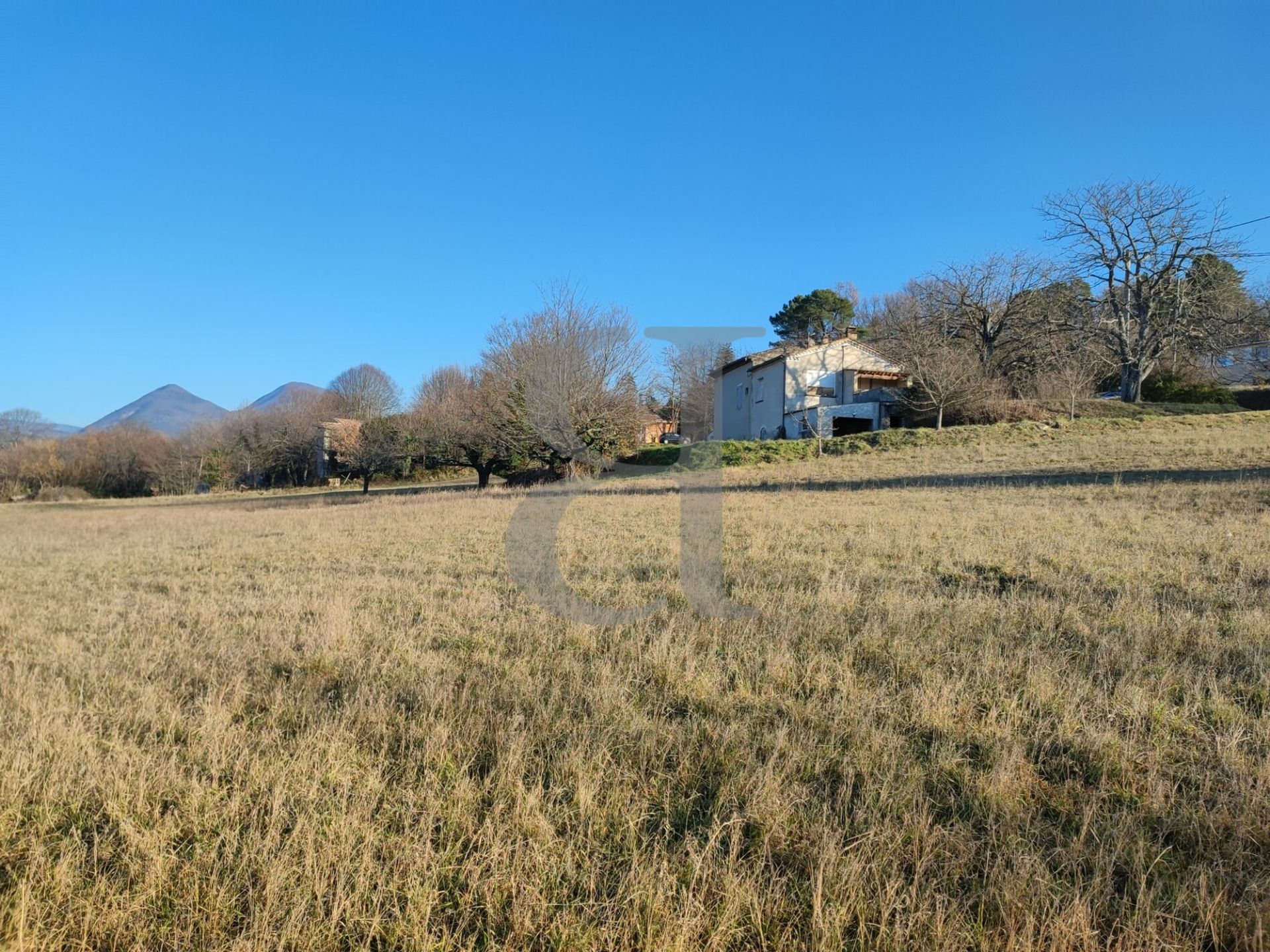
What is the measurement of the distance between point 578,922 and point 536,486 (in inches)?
964

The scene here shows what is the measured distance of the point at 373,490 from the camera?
132 feet

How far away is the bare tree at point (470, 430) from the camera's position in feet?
86.5

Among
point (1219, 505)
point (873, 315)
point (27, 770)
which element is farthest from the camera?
point (873, 315)

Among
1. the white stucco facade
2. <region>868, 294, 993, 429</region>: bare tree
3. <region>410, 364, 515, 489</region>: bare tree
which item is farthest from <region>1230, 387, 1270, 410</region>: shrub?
<region>410, 364, 515, 489</region>: bare tree

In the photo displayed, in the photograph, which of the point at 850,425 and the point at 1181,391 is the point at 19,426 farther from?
the point at 1181,391

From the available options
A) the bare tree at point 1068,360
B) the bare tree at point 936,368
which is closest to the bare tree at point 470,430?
the bare tree at point 936,368

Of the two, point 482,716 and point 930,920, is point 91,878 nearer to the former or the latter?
point 482,716

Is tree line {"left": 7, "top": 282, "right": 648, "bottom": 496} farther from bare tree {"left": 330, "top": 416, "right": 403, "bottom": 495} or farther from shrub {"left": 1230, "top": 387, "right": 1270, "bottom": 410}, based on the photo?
shrub {"left": 1230, "top": 387, "right": 1270, "bottom": 410}

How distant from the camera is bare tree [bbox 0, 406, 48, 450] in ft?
216

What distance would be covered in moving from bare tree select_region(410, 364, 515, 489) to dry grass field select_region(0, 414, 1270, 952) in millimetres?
19464

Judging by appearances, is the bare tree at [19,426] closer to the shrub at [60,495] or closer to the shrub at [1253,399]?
the shrub at [60,495]

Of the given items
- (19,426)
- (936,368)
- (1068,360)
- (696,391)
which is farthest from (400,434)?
(19,426)

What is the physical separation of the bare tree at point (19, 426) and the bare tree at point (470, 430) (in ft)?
193

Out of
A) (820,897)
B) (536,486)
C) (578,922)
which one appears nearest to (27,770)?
(578,922)
